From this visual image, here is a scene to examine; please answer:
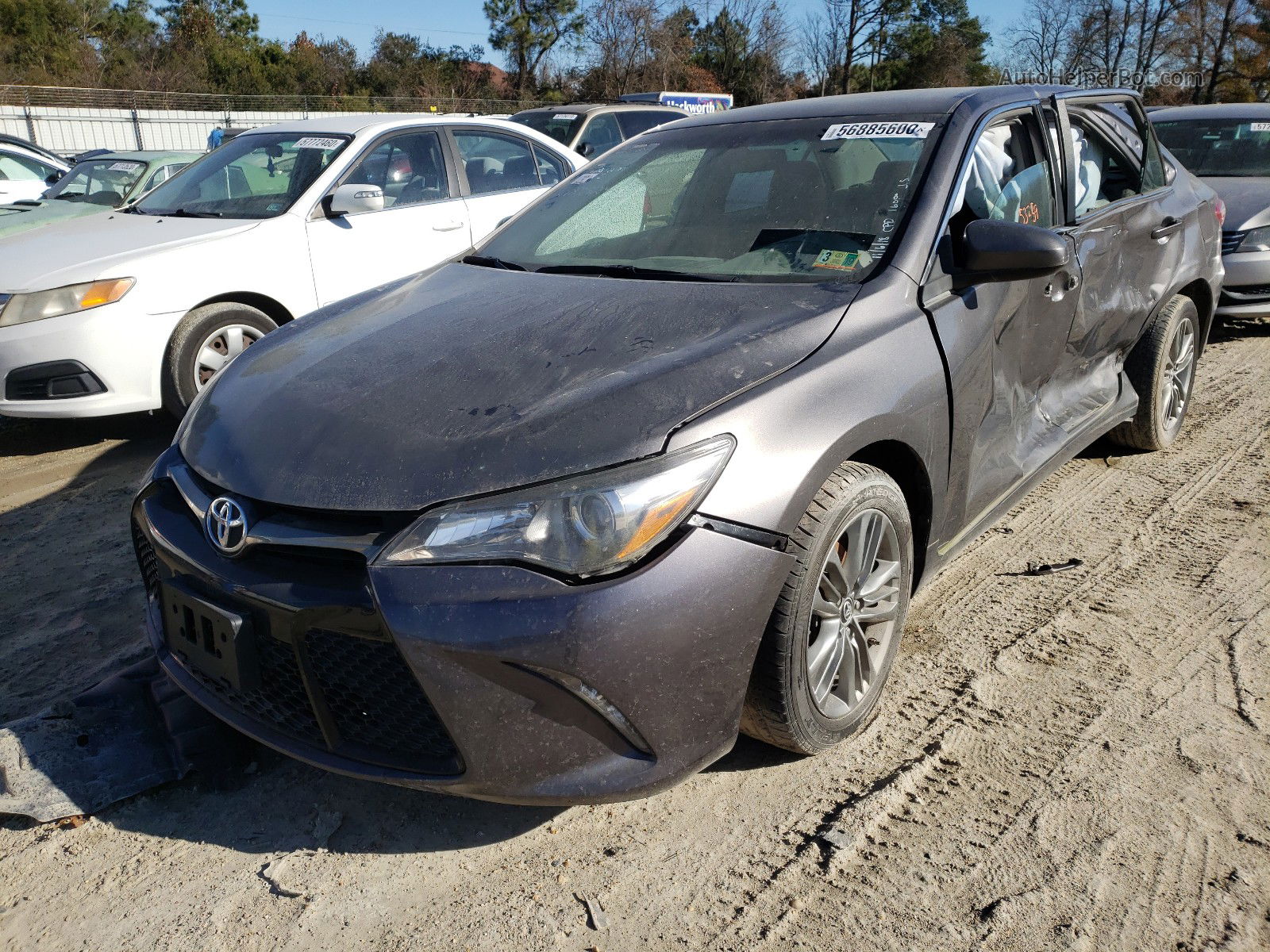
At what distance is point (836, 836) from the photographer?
2.26 metres

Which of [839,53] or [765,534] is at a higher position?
[839,53]

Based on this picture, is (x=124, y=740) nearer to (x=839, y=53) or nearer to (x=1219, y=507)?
(x=1219, y=507)

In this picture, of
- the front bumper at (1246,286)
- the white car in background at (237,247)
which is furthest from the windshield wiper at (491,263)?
the front bumper at (1246,286)

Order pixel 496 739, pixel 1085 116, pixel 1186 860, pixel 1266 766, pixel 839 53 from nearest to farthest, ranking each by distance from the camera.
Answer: pixel 496 739 → pixel 1186 860 → pixel 1266 766 → pixel 1085 116 → pixel 839 53

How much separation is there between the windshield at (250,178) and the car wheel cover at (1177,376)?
4.62 meters

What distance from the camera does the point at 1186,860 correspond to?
6.98ft

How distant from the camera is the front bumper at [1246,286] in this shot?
6.76 metres

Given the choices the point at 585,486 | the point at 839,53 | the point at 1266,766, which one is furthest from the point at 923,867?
the point at 839,53

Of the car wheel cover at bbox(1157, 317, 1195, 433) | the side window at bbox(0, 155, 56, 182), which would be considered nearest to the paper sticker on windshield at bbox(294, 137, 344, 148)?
the car wheel cover at bbox(1157, 317, 1195, 433)

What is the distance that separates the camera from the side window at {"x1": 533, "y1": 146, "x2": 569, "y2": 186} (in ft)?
22.8

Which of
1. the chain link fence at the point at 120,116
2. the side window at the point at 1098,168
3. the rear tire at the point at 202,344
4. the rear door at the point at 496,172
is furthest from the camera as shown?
the chain link fence at the point at 120,116

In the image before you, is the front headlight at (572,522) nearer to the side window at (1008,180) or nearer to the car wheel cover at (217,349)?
the side window at (1008,180)

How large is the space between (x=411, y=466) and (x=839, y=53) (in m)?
37.0

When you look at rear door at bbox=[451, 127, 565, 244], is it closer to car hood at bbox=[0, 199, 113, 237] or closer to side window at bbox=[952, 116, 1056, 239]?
car hood at bbox=[0, 199, 113, 237]
